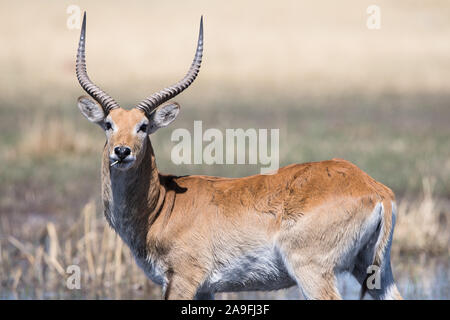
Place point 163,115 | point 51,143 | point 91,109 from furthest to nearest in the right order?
point 51,143 < point 163,115 < point 91,109

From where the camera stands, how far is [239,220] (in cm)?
669

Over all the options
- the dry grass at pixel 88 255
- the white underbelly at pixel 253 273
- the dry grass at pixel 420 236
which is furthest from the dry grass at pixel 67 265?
the dry grass at pixel 420 236

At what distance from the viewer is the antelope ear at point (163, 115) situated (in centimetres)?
716

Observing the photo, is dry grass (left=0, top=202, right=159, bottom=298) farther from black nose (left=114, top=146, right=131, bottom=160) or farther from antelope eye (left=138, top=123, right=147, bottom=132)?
black nose (left=114, top=146, right=131, bottom=160)

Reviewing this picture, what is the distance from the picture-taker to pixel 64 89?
91.9 ft

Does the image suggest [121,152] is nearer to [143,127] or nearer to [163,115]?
[143,127]

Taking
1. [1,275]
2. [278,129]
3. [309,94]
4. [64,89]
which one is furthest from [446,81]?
[1,275]

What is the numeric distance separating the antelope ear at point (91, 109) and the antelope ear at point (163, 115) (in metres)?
0.45

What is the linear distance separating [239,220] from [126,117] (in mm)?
1293

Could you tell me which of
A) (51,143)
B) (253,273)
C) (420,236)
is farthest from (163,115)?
(51,143)

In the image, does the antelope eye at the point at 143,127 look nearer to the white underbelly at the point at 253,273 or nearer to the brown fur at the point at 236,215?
the brown fur at the point at 236,215

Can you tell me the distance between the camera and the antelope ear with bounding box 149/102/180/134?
716cm

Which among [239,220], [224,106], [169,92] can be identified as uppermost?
[169,92]
